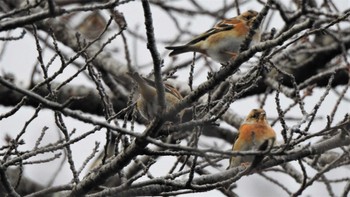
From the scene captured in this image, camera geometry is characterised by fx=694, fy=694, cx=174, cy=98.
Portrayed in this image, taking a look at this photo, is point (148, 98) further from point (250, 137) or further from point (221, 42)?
point (221, 42)

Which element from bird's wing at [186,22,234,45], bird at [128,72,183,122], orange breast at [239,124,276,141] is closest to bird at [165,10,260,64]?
bird's wing at [186,22,234,45]

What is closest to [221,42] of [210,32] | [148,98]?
[210,32]

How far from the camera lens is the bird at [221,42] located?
19.3 feet

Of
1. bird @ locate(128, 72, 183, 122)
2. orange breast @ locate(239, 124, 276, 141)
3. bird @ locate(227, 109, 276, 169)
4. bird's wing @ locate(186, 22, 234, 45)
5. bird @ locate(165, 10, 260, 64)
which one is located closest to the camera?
bird @ locate(128, 72, 183, 122)

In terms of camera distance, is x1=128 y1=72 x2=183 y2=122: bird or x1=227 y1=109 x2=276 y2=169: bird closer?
x1=128 y1=72 x2=183 y2=122: bird

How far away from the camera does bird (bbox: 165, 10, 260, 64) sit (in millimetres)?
5887

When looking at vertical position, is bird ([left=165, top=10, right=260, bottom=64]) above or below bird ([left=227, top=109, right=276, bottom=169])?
above

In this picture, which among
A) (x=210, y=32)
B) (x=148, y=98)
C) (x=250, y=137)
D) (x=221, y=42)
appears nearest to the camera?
(x=148, y=98)

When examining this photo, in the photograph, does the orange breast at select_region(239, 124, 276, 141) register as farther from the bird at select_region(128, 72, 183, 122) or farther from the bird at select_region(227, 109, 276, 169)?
the bird at select_region(128, 72, 183, 122)

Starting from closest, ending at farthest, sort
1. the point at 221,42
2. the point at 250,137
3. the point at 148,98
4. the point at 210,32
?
the point at 148,98 < the point at 250,137 < the point at 221,42 < the point at 210,32

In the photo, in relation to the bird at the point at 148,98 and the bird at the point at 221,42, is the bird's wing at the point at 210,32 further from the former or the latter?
the bird at the point at 148,98

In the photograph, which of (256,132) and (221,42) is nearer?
(256,132)

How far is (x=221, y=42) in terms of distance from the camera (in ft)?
19.6

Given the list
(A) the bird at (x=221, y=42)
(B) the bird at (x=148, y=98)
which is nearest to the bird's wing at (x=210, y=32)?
(A) the bird at (x=221, y=42)
